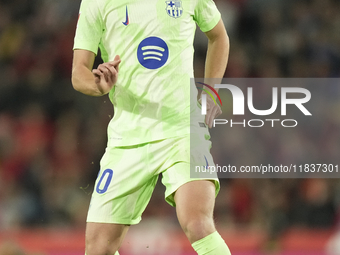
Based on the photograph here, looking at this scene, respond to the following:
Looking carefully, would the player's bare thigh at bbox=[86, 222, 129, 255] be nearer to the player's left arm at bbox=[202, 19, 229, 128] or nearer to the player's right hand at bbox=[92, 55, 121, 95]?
the player's right hand at bbox=[92, 55, 121, 95]

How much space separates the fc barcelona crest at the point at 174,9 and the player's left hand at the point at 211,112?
0.51 meters

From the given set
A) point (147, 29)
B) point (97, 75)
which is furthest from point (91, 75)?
point (147, 29)

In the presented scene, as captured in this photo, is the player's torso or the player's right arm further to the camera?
the player's torso

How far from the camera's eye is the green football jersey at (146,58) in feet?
8.63

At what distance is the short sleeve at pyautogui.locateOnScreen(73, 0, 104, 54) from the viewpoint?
2707mm

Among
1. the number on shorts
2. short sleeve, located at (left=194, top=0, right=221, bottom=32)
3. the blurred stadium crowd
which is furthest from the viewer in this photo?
the blurred stadium crowd

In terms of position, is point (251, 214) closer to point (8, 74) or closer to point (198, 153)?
point (198, 153)

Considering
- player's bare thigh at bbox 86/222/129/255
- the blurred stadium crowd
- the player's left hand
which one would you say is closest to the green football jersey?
the player's left hand

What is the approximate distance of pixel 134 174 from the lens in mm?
2615

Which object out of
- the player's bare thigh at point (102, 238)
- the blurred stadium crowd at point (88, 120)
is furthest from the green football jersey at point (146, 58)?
the blurred stadium crowd at point (88, 120)

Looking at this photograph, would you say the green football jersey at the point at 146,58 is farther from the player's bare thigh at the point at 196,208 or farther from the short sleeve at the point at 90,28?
the player's bare thigh at the point at 196,208

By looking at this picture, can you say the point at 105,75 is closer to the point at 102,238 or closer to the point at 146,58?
the point at 146,58

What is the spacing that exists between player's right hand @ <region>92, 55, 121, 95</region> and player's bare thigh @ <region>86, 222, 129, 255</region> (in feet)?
2.40

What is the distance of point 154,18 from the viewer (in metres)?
2.66
